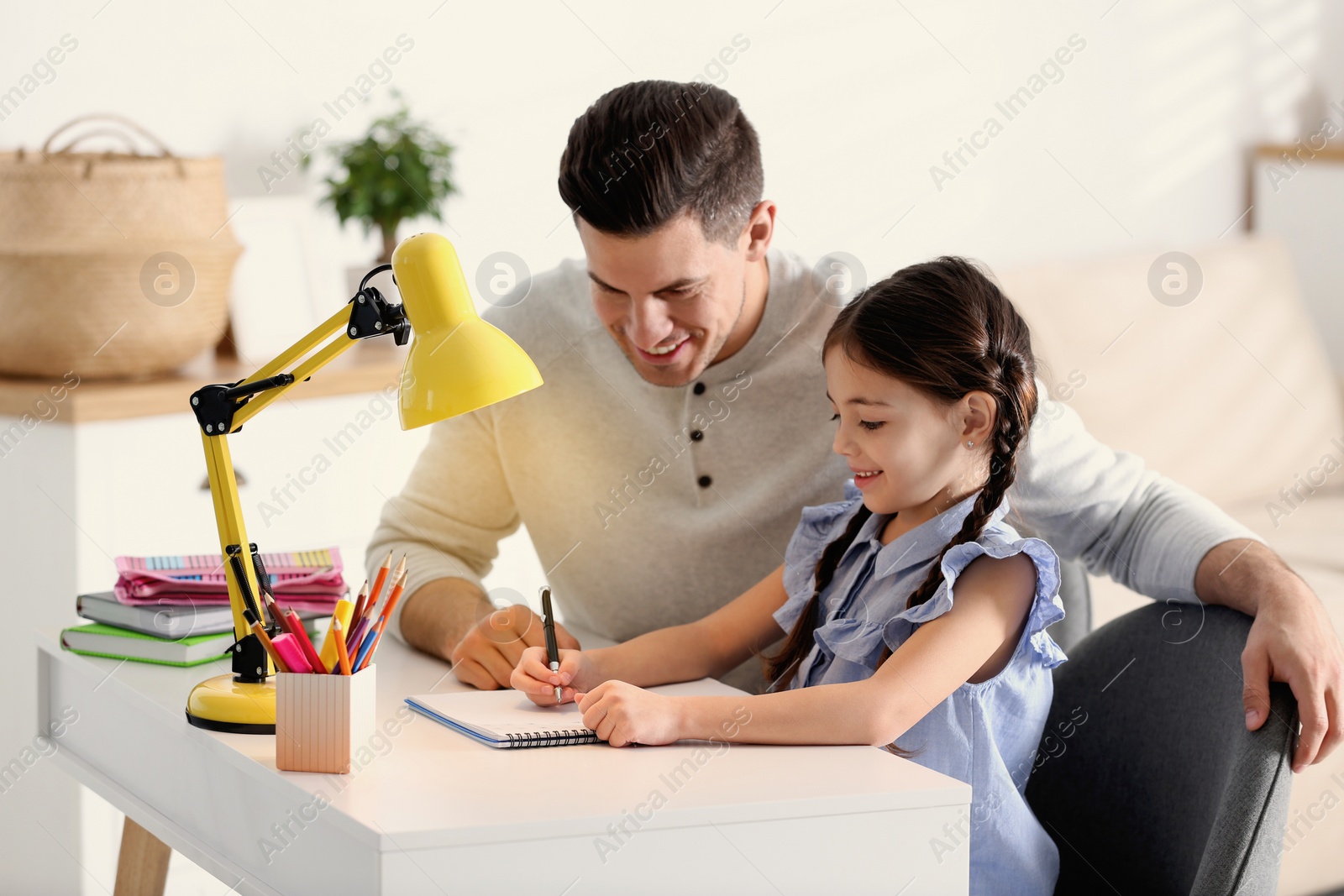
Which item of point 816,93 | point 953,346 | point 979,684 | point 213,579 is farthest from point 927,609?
point 816,93

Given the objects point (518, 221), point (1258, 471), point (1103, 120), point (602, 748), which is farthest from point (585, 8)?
point (602, 748)

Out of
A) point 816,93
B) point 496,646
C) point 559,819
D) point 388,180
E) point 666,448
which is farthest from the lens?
point 816,93

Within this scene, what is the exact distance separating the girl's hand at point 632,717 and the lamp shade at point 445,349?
0.84ft

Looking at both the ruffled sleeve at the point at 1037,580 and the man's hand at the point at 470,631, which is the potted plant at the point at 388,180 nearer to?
the man's hand at the point at 470,631

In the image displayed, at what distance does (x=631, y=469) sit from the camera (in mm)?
1571

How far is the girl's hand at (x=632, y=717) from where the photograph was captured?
3.38 feet

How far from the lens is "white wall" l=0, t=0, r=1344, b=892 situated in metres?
2.37

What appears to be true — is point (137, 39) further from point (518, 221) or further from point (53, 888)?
point (53, 888)

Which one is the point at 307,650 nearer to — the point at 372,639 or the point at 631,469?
the point at 372,639

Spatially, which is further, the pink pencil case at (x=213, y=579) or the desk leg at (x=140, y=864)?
the desk leg at (x=140, y=864)

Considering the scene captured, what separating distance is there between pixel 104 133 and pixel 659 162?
1.26 metres

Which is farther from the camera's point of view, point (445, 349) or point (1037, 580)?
point (1037, 580)

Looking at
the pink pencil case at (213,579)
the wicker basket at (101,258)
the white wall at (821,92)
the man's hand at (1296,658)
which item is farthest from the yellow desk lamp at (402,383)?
the white wall at (821,92)

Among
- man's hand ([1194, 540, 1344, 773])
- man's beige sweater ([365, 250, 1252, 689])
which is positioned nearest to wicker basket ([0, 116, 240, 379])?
man's beige sweater ([365, 250, 1252, 689])
